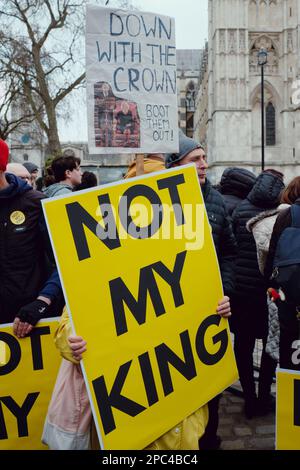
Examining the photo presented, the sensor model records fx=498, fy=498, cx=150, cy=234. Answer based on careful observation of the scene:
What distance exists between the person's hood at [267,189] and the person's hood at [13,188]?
2.01 m

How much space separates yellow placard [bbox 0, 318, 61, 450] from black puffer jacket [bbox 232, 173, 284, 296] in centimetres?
208

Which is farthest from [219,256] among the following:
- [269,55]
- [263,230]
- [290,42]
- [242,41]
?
[269,55]

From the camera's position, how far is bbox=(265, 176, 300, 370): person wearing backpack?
2578mm

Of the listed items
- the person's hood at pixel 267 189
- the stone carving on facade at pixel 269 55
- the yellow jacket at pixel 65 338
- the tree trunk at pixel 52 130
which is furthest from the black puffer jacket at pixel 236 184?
the stone carving on facade at pixel 269 55

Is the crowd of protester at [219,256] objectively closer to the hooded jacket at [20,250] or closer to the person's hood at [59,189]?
the hooded jacket at [20,250]

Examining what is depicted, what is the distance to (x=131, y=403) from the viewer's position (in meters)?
2.13

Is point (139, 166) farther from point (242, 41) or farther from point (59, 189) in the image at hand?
point (242, 41)

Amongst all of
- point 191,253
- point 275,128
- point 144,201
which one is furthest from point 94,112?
point 275,128

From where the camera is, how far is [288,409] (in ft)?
7.79

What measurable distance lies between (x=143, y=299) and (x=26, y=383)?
854 mm

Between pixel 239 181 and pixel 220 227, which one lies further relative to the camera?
pixel 239 181

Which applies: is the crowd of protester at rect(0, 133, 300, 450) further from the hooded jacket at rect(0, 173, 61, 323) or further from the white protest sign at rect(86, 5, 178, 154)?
the white protest sign at rect(86, 5, 178, 154)

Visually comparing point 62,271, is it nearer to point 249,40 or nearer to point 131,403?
point 131,403

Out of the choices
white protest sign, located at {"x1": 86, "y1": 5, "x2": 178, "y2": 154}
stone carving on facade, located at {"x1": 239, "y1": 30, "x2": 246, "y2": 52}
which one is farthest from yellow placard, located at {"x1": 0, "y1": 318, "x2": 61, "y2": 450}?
stone carving on facade, located at {"x1": 239, "y1": 30, "x2": 246, "y2": 52}
